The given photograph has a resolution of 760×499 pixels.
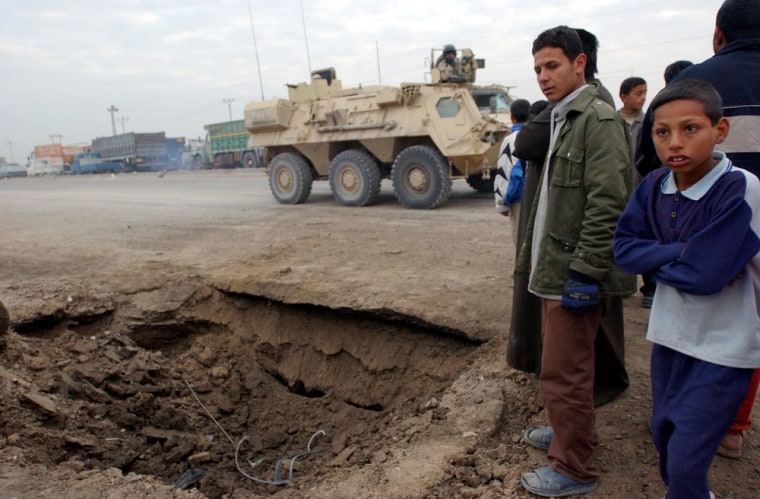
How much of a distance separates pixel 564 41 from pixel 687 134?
0.67 meters

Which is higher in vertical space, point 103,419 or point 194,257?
point 194,257

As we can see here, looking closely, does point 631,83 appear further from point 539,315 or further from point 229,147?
point 229,147

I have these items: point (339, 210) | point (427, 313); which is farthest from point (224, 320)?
point (339, 210)

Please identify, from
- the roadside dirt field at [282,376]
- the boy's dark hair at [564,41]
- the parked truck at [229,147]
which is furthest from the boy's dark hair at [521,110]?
the parked truck at [229,147]

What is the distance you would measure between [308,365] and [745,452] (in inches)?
135

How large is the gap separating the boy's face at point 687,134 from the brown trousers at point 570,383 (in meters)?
0.71

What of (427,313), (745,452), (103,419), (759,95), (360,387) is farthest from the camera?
(360,387)

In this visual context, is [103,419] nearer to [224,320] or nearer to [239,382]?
[239,382]

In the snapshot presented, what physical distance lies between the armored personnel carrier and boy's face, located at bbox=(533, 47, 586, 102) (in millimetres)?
7204

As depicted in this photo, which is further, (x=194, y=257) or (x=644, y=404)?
(x=194, y=257)

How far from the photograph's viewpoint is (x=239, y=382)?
4984 mm

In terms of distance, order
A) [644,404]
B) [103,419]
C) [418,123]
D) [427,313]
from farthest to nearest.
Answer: [418,123], [427,313], [103,419], [644,404]

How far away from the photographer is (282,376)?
5164 millimetres

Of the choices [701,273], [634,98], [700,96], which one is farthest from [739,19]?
[634,98]
